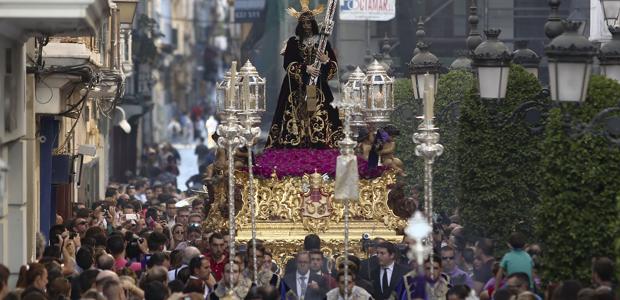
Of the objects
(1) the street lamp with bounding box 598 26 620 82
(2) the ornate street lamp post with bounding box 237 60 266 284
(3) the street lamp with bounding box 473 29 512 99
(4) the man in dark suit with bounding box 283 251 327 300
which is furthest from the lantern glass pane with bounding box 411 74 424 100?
(1) the street lamp with bounding box 598 26 620 82

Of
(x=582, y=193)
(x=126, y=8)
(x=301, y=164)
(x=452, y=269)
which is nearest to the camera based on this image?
(x=582, y=193)

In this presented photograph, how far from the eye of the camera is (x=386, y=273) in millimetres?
19969

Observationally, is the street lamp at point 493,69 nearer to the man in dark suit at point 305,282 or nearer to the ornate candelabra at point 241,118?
the ornate candelabra at point 241,118

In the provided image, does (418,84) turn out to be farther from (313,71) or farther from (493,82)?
(493,82)

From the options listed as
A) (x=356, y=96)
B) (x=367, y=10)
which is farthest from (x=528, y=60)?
(x=367, y=10)

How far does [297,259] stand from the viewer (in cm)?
2041

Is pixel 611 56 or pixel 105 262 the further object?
pixel 105 262

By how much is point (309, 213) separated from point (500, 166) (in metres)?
2.33

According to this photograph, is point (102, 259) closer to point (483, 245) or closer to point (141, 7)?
point (483, 245)

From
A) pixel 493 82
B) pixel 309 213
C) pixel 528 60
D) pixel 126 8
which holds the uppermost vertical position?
pixel 126 8

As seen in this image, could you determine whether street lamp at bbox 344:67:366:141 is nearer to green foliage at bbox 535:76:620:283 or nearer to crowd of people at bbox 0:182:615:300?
crowd of people at bbox 0:182:615:300

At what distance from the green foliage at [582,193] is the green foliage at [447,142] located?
9815 millimetres

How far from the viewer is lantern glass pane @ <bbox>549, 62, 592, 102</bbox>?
16.5 metres

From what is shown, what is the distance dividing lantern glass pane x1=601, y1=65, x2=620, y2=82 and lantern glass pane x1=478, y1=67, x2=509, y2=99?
1.05 metres
